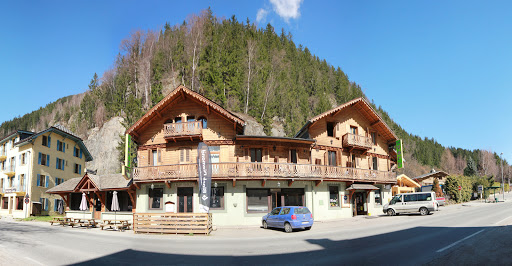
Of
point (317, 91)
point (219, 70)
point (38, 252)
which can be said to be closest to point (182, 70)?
point (219, 70)

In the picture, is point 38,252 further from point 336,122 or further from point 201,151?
point 336,122

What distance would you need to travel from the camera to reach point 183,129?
28.0 meters

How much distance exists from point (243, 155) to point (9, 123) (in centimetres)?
17093

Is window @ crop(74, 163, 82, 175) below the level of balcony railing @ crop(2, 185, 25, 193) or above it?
above

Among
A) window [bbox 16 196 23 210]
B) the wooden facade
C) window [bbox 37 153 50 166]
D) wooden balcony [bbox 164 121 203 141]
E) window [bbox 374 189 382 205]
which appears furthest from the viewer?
window [bbox 16 196 23 210]

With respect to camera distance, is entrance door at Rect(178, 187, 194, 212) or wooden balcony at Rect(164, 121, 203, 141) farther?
wooden balcony at Rect(164, 121, 203, 141)

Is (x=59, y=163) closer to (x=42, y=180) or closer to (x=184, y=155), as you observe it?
(x=42, y=180)

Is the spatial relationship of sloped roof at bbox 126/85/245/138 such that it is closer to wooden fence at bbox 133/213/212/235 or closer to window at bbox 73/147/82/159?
wooden fence at bbox 133/213/212/235

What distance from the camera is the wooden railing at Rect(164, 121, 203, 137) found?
27750 millimetres

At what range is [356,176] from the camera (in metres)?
31.5

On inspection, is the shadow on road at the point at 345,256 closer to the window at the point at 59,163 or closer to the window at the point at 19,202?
the window at the point at 59,163

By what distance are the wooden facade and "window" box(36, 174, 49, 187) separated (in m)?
25.1

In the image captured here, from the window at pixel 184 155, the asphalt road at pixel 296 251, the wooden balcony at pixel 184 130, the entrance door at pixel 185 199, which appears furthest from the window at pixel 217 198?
the asphalt road at pixel 296 251

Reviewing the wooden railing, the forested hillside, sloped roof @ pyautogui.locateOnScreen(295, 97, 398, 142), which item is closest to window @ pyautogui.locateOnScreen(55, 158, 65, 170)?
the forested hillside
